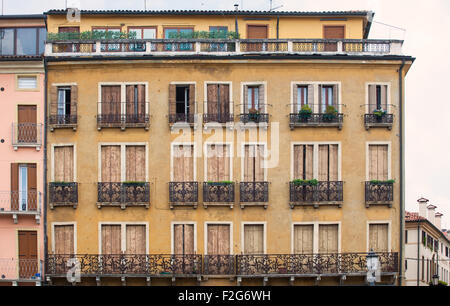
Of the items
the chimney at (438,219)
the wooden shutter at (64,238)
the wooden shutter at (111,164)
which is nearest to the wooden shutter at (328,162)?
the wooden shutter at (111,164)

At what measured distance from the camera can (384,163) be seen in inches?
1366

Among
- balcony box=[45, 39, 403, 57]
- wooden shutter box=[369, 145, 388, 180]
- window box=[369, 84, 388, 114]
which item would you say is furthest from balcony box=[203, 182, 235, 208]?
window box=[369, 84, 388, 114]

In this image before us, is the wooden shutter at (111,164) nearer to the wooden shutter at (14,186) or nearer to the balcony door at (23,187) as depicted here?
the balcony door at (23,187)

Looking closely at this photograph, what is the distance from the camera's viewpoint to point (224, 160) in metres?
34.5

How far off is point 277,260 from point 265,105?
7.59m

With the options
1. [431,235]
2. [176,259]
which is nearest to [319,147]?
[176,259]

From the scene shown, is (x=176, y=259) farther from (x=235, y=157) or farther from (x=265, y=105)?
(x=265, y=105)

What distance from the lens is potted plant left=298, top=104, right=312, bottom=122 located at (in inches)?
1351

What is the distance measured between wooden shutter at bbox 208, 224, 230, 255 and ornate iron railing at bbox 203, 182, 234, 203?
4.18 ft

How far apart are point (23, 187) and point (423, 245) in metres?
37.6

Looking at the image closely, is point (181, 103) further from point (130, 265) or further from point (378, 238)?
point (378, 238)

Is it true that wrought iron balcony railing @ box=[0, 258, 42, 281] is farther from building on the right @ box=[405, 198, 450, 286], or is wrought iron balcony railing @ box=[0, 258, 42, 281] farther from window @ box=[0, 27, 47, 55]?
building on the right @ box=[405, 198, 450, 286]

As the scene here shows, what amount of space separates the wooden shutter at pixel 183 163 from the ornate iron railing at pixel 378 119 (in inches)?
344
